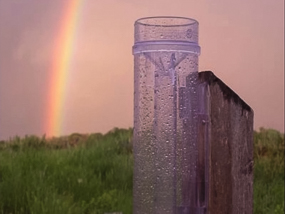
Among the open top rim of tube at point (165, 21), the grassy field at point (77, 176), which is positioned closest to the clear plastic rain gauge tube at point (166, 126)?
the open top rim of tube at point (165, 21)

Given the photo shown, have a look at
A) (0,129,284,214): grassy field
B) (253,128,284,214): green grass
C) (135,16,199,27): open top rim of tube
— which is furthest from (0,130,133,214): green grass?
(135,16,199,27): open top rim of tube

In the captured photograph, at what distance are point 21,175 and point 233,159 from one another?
233 cm

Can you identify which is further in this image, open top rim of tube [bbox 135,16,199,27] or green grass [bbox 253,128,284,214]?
green grass [bbox 253,128,284,214]

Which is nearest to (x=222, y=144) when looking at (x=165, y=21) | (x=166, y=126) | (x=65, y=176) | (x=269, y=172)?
(x=166, y=126)

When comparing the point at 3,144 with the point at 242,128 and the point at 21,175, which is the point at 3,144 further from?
the point at 242,128

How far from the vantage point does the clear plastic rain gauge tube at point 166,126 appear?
1.91 m

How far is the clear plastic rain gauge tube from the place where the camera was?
75.2 inches

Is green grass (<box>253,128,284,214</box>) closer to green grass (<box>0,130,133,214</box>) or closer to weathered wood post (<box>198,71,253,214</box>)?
green grass (<box>0,130,133,214</box>)

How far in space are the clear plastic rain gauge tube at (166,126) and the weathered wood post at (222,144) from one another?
0.03 m

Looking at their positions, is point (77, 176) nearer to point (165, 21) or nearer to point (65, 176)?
point (65, 176)

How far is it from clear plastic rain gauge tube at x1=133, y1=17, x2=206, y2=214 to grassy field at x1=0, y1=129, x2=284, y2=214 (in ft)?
5.62

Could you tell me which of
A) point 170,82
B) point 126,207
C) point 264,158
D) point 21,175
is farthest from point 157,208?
point 264,158

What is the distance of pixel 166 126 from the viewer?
1905 millimetres

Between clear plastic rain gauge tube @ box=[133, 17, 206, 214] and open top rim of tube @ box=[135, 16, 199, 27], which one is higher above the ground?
open top rim of tube @ box=[135, 16, 199, 27]
